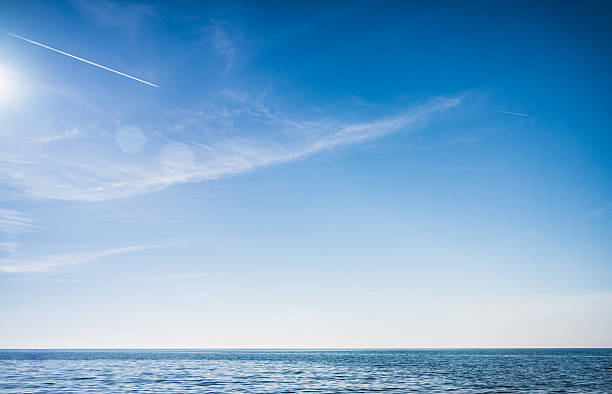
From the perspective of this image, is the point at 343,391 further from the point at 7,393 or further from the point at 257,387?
the point at 7,393

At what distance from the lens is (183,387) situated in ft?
122

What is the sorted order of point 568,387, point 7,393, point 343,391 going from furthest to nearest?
point 568,387 → point 343,391 → point 7,393

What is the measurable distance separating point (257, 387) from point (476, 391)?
19450mm

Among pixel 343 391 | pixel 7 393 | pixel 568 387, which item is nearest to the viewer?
pixel 7 393

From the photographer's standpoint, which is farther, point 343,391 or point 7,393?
point 343,391

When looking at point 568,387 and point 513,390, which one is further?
point 568,387

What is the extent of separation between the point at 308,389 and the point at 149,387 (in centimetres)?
1463

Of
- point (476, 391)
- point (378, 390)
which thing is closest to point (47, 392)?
point (378, 390)

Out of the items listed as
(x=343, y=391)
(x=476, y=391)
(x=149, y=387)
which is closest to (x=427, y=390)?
(x=476, y=391)

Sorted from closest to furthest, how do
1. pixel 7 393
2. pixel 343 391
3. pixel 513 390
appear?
pixel 7 393
pixel 343 391
pixel 513 390

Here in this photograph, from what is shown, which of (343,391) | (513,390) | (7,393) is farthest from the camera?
(513,390)

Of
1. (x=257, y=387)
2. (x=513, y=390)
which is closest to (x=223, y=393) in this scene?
(x=257, y=387)

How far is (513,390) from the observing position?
120 feet

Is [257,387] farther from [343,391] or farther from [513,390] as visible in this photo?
[513,390]
